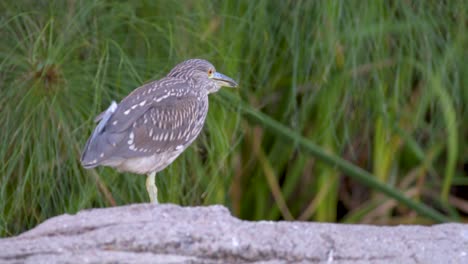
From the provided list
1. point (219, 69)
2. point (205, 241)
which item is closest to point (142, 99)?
point (219, 69)

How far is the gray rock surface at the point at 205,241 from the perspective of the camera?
9.09 ft

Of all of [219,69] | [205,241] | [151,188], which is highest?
[219,69]

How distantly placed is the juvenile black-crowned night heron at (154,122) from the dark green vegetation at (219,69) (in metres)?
0.15

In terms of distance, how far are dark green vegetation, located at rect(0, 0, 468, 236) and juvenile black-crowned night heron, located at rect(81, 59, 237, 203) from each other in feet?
0.51

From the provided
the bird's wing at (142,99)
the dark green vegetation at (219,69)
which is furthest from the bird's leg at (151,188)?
the dark green vegetation at (219,69)

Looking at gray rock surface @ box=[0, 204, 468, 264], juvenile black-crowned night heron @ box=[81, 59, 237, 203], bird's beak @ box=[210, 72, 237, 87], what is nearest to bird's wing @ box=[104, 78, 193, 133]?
juvenile black-crowned night heron @ box=[81, 59, 237, 203]

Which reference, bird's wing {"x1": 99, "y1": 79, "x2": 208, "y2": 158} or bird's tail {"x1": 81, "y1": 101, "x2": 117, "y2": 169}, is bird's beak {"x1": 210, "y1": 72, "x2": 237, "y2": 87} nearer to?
bird's wing {"x1": 99, "y1": 79, "x2": 208, "y2": 158}

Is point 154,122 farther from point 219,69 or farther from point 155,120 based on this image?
point 219,69

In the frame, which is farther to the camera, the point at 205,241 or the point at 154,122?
the point at 154,122

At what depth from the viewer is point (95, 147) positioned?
345 centimetres

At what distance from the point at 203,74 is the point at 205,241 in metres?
1.35

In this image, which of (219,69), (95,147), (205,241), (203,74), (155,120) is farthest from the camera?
(219,69)

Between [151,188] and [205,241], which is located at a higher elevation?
[205,241]

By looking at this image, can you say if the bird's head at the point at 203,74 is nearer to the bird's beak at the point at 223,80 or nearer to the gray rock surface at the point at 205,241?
the bird's beak at the point at 223,80
